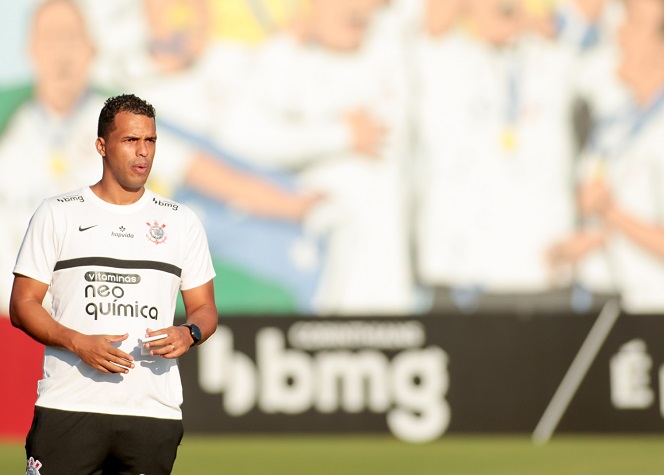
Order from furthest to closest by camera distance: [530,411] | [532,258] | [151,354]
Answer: [532,258] < [530,411] < [151,354]

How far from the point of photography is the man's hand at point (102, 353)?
14.5ft

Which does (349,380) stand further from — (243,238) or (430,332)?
(243,238)

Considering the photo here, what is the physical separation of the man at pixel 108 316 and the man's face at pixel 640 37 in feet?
31.1

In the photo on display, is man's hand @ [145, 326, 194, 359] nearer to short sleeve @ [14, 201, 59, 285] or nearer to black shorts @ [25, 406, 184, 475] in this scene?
black shorts @ [25, 406, 184, 475]

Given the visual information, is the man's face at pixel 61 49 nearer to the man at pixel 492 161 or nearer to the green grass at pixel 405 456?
the man at pixel 492 161

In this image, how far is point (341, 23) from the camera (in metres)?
13.5

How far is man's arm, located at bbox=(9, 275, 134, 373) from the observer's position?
175 inches

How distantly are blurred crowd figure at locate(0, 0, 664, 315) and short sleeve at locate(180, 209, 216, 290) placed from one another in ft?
27.4

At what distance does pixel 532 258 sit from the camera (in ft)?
43.7

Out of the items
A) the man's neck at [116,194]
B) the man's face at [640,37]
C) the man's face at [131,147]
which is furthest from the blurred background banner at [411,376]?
the man's face at [131,147]

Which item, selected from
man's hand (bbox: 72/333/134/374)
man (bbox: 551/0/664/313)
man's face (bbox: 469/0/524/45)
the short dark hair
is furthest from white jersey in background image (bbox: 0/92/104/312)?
man's hand (bbox: 72/333/134/374)

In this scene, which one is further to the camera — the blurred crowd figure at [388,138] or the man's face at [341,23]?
the man's face at [341,23]

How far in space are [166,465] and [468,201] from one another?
891 cm

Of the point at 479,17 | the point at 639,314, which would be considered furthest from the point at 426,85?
the point at 639,314
